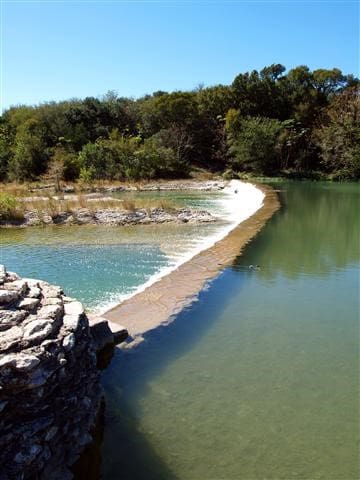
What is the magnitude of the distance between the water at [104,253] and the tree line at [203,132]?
16.4 m

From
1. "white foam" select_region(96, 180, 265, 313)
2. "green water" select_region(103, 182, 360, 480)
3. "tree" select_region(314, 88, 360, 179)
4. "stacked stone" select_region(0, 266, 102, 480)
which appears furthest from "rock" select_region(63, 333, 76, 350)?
"tree" select_region(314, 88, 360, 179)

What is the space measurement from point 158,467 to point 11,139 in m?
37.1

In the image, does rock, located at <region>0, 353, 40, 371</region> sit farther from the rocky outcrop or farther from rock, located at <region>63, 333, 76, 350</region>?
the rocky outcrop

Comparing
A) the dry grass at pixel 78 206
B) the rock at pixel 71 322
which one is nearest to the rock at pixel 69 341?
the rock at pixel 71 322

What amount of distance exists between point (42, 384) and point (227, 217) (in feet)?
45.7

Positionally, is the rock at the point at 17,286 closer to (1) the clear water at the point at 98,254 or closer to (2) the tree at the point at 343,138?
(1) the clear water at the point at 98,254

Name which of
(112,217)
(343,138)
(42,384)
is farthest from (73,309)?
(343,138)

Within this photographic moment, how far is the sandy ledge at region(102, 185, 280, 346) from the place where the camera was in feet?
21.2

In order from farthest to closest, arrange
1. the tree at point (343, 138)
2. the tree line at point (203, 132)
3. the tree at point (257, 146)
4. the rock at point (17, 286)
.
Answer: the tree at point (257, 146)
the tree at point (343, 138)
the tree line at point (203, 132)
the rock at point (17, 286)

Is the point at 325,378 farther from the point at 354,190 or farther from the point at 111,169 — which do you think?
the point at 111,169

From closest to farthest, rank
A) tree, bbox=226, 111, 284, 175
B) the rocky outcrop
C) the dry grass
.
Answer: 1. the rocky outcrop
2. the dry grass
3. tree, bbox=226, 111, 284, 175

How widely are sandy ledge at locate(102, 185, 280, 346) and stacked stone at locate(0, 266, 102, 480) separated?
2.07 m

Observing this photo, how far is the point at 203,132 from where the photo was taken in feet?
140

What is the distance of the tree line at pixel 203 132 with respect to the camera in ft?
108
